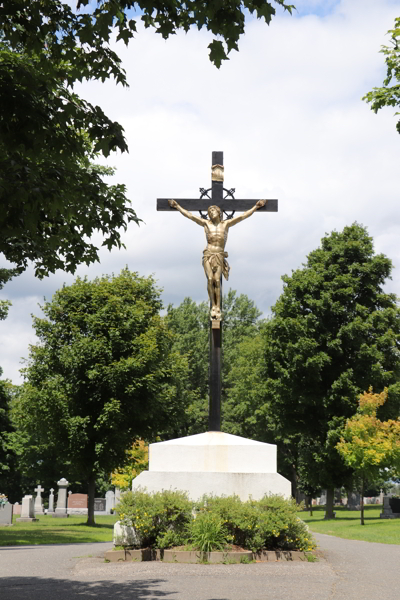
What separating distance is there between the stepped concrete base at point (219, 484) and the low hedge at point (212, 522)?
1.37 ft

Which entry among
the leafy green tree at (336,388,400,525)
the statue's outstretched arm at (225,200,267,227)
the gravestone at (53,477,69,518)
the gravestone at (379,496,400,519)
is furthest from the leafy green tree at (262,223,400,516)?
the statue's outstretched arm at (225,200,267,227)

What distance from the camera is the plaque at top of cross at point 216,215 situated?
1367cm

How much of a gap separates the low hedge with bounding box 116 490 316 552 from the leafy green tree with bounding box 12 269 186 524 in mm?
18529

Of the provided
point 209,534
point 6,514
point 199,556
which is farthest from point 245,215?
point 6,514

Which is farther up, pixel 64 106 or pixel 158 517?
pixel 64 106

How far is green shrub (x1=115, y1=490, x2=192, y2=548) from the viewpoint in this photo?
36.7 ft

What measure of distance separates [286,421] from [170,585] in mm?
29049

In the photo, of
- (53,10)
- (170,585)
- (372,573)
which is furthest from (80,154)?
(372,573)

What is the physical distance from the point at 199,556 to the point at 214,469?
2020 mm

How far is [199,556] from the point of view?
10.6 meters

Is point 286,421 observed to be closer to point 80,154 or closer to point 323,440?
point 323,440

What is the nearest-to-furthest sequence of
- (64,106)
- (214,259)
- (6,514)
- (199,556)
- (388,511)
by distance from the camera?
(64,106) → (199,556) → (214,259) → (6,514) → (388,511)

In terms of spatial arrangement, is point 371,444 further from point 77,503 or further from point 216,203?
point 77,503

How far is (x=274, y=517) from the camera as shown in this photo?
11148 mm
